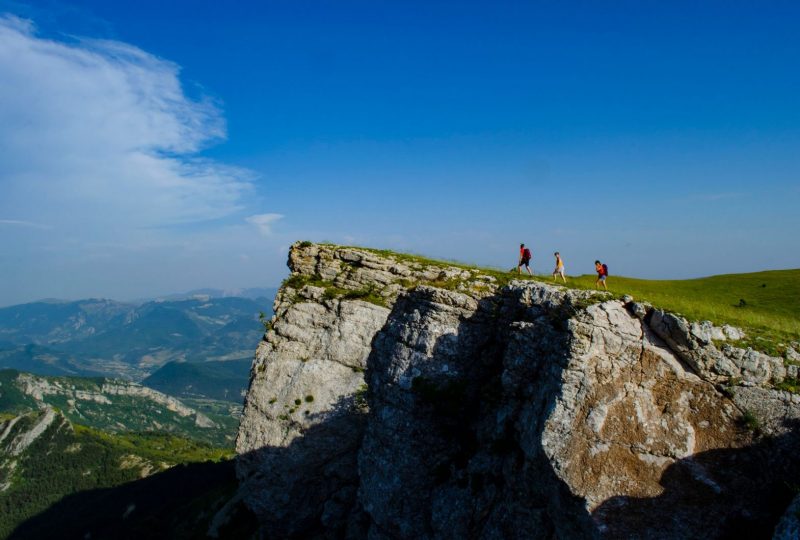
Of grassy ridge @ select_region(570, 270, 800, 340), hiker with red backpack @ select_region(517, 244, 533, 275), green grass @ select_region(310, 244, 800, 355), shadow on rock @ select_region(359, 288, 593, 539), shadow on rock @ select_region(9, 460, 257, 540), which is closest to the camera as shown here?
shadow on rock @ select_region(359, 288, 593, 539)

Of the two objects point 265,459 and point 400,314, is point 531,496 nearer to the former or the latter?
point 400,314

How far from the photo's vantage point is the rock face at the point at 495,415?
47.1ft

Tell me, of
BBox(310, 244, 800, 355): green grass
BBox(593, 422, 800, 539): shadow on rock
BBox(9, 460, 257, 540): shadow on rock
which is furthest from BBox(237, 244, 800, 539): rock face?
BBox(9, 460, 257, 540): shadow on rock

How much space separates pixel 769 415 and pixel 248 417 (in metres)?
26.5

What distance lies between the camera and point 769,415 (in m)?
14.8

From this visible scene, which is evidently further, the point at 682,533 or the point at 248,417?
the point at 248,417

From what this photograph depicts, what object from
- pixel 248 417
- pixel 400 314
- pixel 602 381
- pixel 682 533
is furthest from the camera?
pixel 248 417

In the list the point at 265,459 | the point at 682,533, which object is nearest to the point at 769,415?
the point at 682,533

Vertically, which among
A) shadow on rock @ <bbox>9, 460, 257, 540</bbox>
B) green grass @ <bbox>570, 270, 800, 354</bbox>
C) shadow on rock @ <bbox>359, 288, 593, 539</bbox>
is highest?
green grass @ <bbox>570, 270, 800, 354</bbox>

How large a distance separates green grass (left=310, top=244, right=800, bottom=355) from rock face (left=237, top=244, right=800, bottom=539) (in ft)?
3.91

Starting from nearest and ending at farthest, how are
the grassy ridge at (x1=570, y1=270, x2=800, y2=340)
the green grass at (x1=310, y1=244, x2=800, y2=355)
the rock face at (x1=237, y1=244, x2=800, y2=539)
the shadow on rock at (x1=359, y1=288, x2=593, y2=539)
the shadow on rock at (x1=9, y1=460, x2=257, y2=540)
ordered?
1. the rock face at (x1=237, y1=244, x2=800, y2=539)
2. the shadow on rock at (x1=359, y1=288, x2=593, y2=539)
3. the green grass at (x1=310, y1=244, x2=800, y2=355)
4. the grassy ridge at (x1=570, y1=270, x2=800, y2=340)
5. the shadow on rock at (x1=9, y1=460, x2=257, y2=540)

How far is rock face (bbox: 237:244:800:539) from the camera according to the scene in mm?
14367

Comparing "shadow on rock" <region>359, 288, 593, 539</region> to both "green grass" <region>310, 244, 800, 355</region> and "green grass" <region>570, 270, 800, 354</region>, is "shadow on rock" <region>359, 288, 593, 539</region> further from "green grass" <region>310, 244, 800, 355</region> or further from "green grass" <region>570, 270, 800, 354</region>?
"green grass" <region>570, 270, 800, 354</region>

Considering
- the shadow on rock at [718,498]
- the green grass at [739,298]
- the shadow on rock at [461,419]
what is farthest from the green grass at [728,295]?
the shadow on rock at [718,498]
